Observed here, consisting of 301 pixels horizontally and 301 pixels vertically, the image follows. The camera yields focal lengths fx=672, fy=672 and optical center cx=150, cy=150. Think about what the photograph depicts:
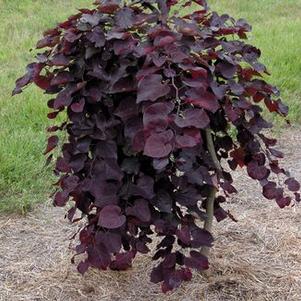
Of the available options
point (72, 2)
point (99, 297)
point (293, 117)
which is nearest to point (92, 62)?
point (99, 297)

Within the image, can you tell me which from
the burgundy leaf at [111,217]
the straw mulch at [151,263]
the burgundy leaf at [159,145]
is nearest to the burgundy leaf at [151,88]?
the burgundy leaf at [159,145]

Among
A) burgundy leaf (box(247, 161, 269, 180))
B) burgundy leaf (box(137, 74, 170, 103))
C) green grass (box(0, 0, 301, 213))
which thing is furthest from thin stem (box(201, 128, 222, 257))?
green grass (box(0, 0, 301, 213))

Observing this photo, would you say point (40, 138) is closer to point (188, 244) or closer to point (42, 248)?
point (42, 248)

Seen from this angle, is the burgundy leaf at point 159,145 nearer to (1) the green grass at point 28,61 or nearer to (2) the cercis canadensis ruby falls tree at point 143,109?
(2) the cercis canadensis ruby falls tree at point 143,109

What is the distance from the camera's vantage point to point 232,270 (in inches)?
117

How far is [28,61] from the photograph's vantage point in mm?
6801

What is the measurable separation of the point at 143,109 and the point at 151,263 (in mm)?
1082

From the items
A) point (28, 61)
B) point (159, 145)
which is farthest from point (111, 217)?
point (28, 61)

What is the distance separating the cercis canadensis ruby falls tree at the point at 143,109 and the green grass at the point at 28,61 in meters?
1.37

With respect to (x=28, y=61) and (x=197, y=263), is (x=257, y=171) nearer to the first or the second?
(x=197, y=263)

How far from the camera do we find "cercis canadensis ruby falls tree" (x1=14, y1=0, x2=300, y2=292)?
2.24 m

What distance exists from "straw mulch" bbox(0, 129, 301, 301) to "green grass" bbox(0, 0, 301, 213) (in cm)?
32

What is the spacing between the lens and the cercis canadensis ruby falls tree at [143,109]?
88.3 inches

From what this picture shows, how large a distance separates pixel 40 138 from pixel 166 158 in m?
2.61
